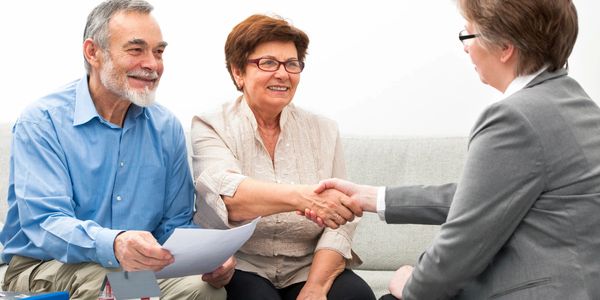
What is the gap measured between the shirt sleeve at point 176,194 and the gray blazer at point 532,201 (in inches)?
38.4

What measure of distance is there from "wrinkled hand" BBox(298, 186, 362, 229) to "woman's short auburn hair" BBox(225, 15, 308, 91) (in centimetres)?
50

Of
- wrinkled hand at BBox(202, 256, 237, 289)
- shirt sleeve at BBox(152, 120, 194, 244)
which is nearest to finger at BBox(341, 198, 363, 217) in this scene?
wrinkled hand at BBox(202, 256, 237, 289)

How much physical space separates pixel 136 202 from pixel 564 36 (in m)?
1.24

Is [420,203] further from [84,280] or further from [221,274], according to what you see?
[84,280]

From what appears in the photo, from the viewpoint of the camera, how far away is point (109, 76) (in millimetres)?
2389

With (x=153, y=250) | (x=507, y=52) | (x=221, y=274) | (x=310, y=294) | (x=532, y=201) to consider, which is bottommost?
(x=310, y=294)

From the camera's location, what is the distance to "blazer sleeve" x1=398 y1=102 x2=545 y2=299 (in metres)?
1.69

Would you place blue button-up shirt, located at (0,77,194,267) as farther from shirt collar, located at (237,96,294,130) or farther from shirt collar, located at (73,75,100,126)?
shirt collar, located at (237,96,294,130)

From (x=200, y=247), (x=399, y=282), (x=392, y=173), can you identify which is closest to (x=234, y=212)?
(x=200, y=247)

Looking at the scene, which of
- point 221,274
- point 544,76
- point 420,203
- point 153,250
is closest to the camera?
point 544,76

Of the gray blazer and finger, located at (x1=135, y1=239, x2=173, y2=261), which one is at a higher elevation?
the gray blazer

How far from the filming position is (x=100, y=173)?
236 centimetres

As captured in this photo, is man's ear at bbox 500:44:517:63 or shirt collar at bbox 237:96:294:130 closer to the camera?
man's ear at bbox 500:44:517:63

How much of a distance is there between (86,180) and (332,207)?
0.68 m
